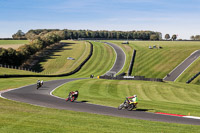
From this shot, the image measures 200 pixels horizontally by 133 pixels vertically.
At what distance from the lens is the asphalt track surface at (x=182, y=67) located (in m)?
87.8

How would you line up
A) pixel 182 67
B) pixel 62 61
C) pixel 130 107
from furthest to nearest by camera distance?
pixel 62 61, pixel 182 67, pixel 130 107

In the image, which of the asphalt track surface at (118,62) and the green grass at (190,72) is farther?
the asphalt track surface at (118,62)

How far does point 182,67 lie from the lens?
9769 centimetres

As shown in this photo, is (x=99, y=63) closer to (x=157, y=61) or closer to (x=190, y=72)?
(x=157, y=61)

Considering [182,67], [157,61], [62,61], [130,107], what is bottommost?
[62,61]

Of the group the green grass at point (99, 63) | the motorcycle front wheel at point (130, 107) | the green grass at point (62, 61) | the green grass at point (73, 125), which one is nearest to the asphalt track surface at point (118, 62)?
the green grass at point (99, 63)

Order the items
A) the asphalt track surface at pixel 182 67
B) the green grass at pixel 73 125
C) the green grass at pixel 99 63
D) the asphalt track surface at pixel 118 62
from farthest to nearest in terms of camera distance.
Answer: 1. the asphalt track surface at pixel 118 62
2. the green grass at pixel 99 63
3. the asphalt track surface at pixel 182 67
4. the green grass at pixel 73 125

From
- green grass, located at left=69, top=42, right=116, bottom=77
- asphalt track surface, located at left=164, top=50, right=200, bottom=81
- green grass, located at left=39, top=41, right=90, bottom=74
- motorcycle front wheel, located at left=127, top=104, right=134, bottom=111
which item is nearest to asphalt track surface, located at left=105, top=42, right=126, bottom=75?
green grass, located at left=69, top=42, right=116, bottom=77

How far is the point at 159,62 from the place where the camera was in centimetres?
10894

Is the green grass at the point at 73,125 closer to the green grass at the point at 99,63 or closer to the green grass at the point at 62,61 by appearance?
the green grass at the point at 99,63

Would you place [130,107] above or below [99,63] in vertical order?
above

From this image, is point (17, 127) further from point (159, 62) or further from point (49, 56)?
point (49, 56)

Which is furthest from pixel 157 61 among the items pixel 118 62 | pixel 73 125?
pixel 73 125

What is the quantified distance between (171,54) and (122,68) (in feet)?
87.3
